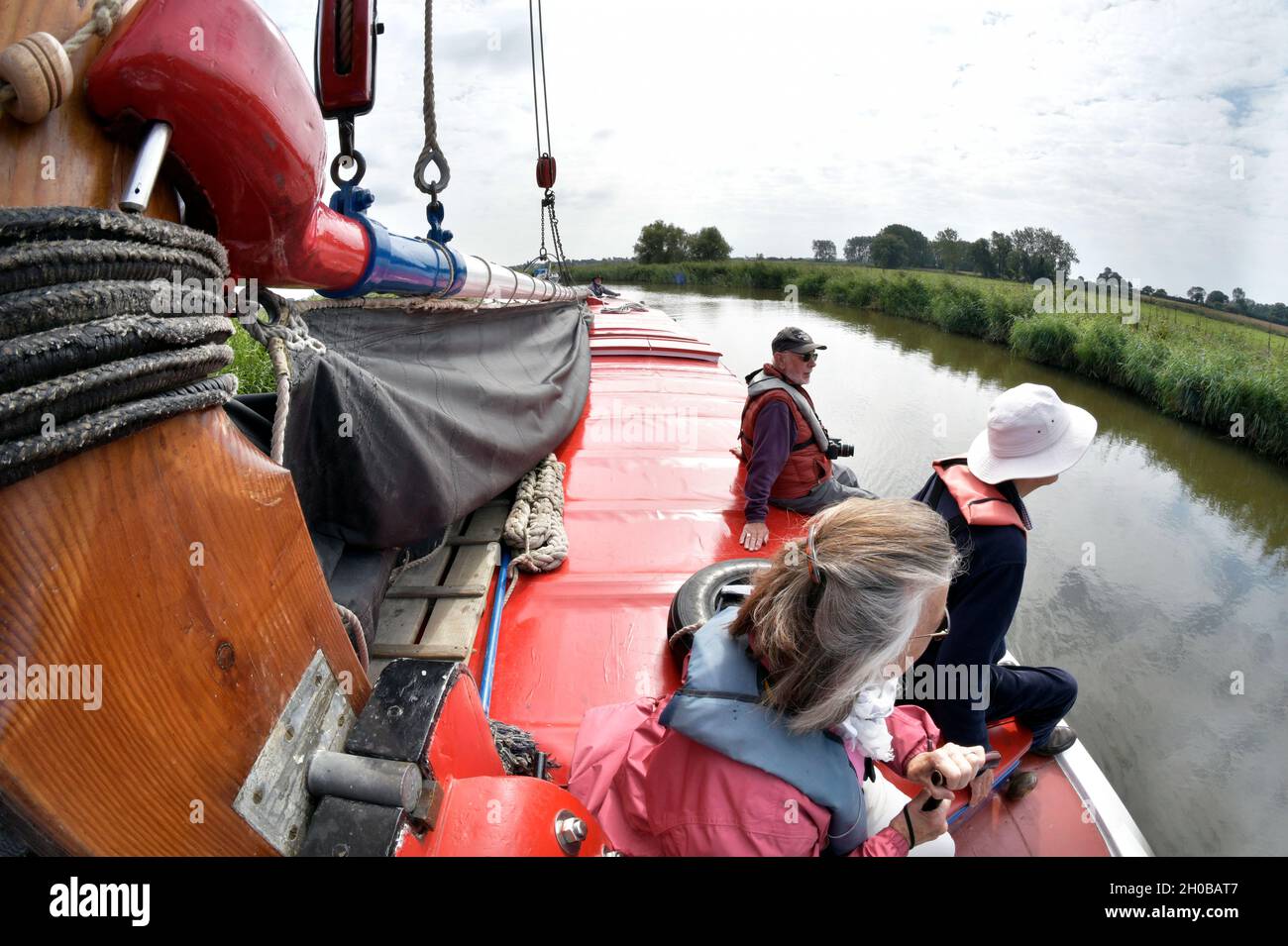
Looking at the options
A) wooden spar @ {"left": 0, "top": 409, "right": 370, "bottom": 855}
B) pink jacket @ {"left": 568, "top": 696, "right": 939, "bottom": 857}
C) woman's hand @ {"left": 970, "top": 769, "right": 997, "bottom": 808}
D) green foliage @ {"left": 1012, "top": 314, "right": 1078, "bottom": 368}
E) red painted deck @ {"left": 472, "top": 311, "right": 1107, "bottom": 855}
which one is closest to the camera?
wooden spar @ {"left": 0, "top": 409, "right": 370, "bottom": 855}

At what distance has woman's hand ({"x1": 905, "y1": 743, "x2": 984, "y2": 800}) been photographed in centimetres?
135

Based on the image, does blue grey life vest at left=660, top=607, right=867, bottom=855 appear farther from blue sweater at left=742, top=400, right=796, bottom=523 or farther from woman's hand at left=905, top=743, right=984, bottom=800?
blue sweater at left=742, top=400, right=796, bottom=523

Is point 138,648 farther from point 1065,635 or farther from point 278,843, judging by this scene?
point 1065,635

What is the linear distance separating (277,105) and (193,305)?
266mm

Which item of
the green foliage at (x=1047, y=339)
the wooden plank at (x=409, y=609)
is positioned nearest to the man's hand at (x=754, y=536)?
the wooden plank at (x=409, y=609)

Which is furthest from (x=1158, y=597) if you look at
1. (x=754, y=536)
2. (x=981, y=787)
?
(x=981, y=787)

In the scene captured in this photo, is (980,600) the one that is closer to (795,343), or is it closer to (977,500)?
(977,500)

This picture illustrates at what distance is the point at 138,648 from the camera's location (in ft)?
1.89

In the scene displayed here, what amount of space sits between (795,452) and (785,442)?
0.21 meters

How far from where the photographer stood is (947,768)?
4.46 ft

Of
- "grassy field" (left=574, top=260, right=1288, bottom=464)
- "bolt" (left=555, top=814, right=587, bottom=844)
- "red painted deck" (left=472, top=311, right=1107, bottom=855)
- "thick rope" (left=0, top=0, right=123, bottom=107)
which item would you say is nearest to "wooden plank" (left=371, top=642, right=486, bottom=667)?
"red painted deck" (left=472, top=311, right=1107, bottom=855)

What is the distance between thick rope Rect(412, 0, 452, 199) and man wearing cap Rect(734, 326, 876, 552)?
6.32 feet

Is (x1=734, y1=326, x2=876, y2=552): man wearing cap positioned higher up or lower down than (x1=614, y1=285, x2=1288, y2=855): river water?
higher up

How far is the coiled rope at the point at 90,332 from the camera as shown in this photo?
19.9 inches
